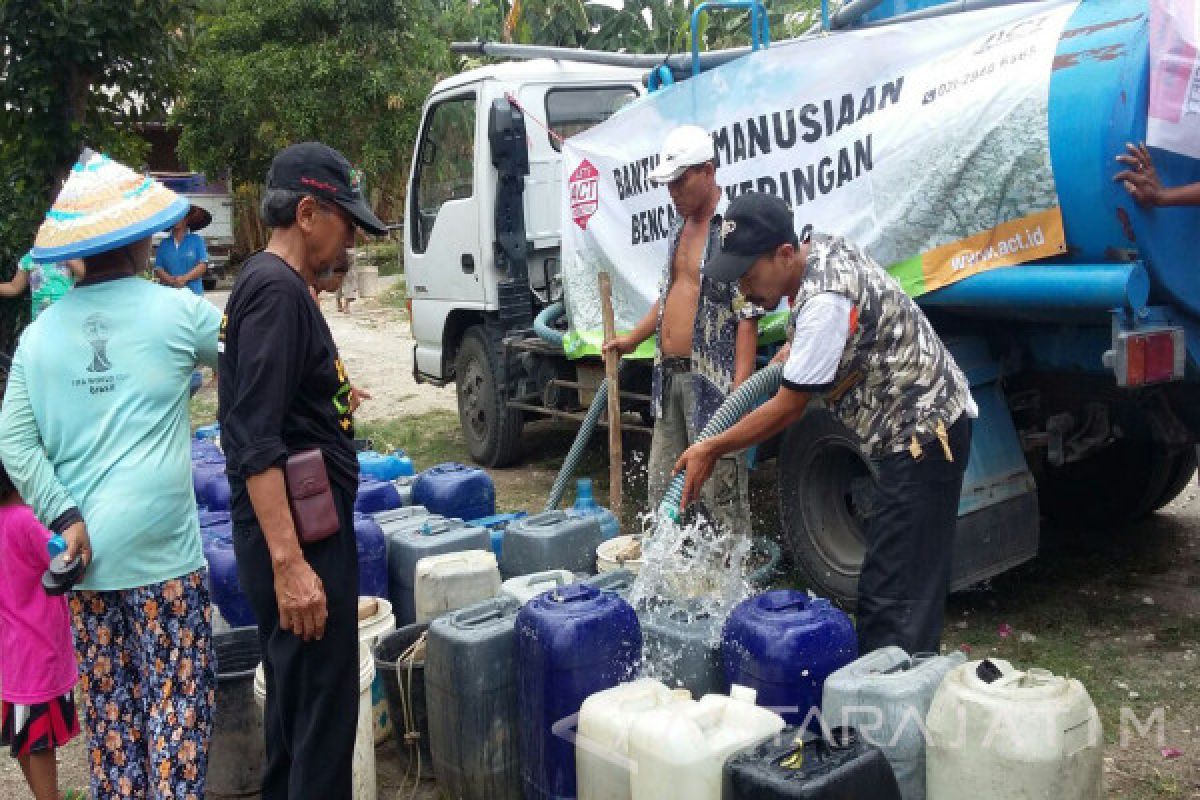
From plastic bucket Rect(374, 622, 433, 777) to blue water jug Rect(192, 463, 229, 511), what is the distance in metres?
1.78

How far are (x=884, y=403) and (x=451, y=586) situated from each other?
1.61 meters

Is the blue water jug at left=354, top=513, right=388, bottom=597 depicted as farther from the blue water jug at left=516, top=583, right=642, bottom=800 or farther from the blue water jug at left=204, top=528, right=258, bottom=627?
the blue water jug at left=516, top=583, right=642, bottom=800

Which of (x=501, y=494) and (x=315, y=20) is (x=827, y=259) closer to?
(x=501, y=494)

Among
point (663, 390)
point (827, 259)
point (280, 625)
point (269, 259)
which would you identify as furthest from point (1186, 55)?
point (280, 625)

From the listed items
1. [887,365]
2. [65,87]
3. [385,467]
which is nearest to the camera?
[887,365]

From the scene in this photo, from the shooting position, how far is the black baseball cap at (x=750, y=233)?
3.18 metres

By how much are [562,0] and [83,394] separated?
13.8 meters

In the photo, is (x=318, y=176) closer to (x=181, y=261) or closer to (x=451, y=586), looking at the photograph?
(x=451, y=586)

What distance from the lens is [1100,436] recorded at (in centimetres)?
457

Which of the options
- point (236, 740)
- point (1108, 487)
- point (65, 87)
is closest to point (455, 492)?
point (236, 740)

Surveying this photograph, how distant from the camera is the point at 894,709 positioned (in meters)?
2.70

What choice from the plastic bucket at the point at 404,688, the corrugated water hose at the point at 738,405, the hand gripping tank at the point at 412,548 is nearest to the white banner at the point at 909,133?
the corrugated water hose at the point at 738,405

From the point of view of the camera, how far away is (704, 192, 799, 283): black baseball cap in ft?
10.4

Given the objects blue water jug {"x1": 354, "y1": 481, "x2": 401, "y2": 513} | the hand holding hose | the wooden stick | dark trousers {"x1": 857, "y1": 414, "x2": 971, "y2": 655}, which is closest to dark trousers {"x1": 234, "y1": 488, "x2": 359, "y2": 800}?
the hand holding hose
